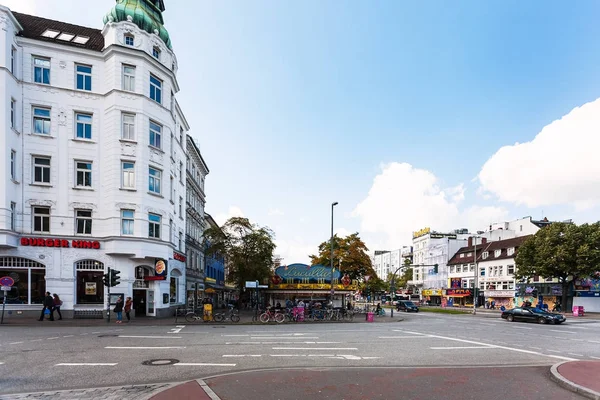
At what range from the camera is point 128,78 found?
1145 inches

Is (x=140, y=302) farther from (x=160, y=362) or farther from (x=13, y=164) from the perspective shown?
(x=160, y=362)

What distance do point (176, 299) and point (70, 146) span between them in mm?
14856

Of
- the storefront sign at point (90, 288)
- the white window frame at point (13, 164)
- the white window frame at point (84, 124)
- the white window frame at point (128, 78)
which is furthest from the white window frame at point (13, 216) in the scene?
the white window frame at point (128, 78)

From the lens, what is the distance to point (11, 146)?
Answer: 2597cm

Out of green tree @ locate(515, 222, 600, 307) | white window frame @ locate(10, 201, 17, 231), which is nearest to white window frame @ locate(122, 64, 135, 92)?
white window frame @ locate(10, 201, 17, 231)

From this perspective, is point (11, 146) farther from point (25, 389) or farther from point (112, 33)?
point (25, 389)

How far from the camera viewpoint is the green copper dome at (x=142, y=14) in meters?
29.4

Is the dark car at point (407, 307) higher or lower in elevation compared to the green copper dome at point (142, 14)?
lower

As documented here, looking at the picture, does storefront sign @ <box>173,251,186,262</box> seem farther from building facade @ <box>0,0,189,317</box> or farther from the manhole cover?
the manhole cover

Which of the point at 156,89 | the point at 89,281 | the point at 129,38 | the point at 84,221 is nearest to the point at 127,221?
the point at 84,221

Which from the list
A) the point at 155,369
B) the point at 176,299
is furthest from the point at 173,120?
the point at 155,369

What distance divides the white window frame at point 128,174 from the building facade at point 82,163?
0.22ft

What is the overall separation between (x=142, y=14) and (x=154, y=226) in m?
16.0

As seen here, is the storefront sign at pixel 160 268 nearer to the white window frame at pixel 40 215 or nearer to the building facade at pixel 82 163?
the building facade at pixel 82 163
